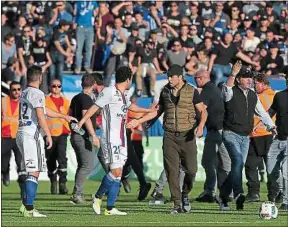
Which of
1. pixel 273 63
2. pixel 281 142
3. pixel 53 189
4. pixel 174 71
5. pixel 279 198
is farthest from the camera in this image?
pixel 273 63

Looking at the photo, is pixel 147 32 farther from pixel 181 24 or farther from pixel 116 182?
pixel 116 182

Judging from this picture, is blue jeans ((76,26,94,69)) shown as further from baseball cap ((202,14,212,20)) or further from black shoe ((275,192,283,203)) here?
black shoe ((275,192,283,203))

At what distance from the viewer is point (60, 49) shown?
102 feet

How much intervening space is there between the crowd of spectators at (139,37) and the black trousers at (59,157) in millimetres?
6204

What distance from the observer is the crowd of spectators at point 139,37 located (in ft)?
102

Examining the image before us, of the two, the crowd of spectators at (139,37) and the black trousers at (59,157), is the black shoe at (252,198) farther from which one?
the crowd of spectators at (139,37)

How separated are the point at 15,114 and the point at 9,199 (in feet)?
13.1

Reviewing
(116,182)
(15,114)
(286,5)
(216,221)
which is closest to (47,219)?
(116,182)

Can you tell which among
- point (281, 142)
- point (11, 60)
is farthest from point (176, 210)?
point (11, 60)

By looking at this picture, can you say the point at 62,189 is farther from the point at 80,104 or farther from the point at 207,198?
the point at 207,198

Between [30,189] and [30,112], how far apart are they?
3.78ft

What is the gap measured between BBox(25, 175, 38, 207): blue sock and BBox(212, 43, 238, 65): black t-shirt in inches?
603

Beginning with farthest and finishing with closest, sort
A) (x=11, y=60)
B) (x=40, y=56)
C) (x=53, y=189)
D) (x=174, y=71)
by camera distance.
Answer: (x=40, y=56) → (x=11, y=60) → (x=53, y=189) → (x=174, y=71)

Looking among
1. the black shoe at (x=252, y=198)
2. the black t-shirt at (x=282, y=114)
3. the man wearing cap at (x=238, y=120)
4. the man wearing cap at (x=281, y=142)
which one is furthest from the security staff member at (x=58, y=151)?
the black t-shirt at (x=282, y=114)
